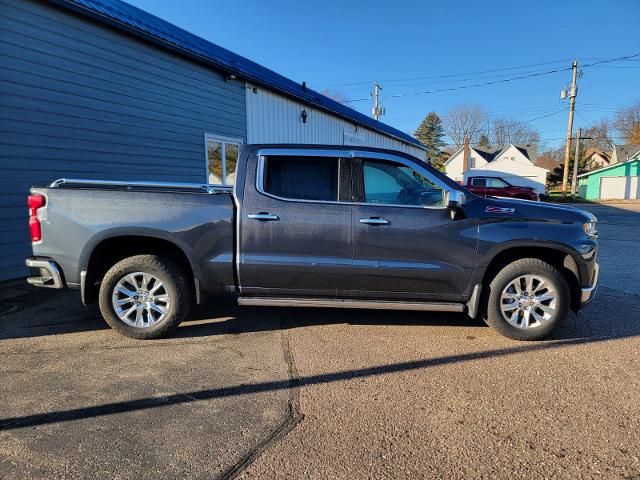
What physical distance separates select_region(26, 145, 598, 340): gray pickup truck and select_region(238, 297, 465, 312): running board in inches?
0.5

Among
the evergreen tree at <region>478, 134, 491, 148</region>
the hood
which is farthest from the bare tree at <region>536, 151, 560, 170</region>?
the hood

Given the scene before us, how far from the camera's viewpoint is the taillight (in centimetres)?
410

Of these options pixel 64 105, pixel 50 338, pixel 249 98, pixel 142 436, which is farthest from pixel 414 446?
pixel 249 98

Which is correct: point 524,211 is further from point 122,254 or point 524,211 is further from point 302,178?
point 122,254

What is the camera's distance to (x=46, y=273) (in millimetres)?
4156

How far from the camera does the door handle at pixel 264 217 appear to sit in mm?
4133

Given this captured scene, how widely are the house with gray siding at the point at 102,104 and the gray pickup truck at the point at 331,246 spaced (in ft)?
1.87

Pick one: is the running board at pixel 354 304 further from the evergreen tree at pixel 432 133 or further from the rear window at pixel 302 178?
the evergreen tree at pixel 432 133

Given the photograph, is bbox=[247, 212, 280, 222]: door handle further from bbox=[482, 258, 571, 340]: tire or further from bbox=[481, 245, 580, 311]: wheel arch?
bbox=[482, 258, 571, 340]: tire

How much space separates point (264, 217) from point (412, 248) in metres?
1.52

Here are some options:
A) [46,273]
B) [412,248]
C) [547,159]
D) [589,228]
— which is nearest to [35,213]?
[46,273]

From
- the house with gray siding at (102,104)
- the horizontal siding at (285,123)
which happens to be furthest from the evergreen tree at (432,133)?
the house with gray siding at (102,104)

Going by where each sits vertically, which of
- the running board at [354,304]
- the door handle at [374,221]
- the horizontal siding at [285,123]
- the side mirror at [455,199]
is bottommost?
the running board at [354,304]

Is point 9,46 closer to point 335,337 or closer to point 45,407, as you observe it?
point 45,407
